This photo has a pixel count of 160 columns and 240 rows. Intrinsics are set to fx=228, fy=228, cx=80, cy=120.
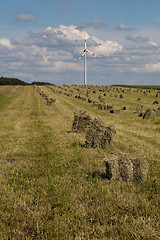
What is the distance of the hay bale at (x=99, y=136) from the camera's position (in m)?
15.9

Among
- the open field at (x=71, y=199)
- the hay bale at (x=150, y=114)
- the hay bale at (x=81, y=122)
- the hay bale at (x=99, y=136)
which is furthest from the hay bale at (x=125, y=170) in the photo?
the hay bale at (x=150, y=114)

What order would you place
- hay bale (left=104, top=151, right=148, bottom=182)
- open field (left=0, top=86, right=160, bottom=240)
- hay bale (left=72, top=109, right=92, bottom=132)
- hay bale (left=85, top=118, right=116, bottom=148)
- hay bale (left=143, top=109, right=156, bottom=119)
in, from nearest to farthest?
open field (left=0, top=86, right=160, bottom=240) < hay bale (left=104, top=151, right=148, bottom=182) < hay bale (left=85, top=118, right=116, bottom=148) < hay bale (left=72, top=109, right=92, bottom=132) < hay bale (left=143, top=109, right=156, bottom=119)

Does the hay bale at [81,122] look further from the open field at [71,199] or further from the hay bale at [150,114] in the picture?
the hay bale at [150,114]

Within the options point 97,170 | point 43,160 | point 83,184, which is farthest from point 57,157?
point 83,184

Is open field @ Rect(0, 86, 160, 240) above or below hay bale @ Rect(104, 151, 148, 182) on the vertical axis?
below

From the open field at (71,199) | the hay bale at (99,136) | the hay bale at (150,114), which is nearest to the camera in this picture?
the open field at (71,199)

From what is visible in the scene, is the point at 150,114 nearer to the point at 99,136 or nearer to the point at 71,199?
the point at 99,136

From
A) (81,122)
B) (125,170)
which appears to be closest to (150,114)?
(81,122)

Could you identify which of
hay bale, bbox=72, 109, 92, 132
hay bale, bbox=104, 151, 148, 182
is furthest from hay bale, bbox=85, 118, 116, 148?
hay bale, bbox=104, 151, 148, 182

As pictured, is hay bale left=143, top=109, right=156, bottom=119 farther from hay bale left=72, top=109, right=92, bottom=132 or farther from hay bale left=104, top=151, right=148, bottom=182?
hay bale left=104, top=151, right=148, bottom=182

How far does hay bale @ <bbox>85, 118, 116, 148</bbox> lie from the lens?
1588cm

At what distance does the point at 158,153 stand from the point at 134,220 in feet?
28.9

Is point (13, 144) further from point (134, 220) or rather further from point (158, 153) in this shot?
point (134, 220)

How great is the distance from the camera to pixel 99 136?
15.9 metres
